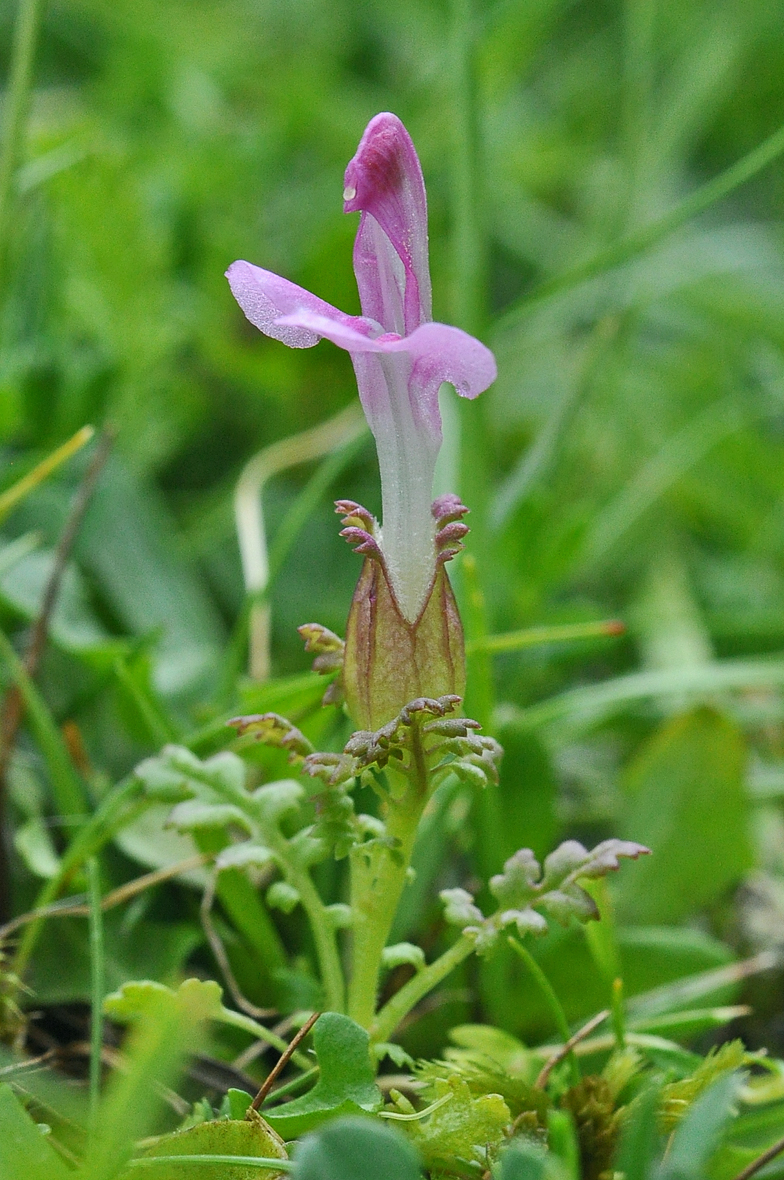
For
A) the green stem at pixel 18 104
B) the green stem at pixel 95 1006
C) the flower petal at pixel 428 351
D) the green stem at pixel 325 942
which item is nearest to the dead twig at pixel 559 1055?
the green stem at pixel 325 942

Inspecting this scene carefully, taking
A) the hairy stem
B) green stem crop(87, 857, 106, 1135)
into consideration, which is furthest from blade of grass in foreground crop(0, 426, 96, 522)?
the hairy stem

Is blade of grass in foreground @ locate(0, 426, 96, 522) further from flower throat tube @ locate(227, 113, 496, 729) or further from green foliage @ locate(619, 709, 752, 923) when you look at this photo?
green foliage @ locate(619, 709, 752, 923)

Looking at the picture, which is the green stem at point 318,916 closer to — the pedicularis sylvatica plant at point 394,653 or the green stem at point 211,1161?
the pedicularis sylvatica plant at point 394,653

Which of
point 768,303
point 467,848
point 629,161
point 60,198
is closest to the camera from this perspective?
point 467,848

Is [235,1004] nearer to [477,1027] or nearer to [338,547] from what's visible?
[477,1027]

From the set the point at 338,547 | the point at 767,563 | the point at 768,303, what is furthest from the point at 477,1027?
the point at 768,303

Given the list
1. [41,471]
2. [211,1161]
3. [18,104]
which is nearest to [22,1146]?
[211,1161]
